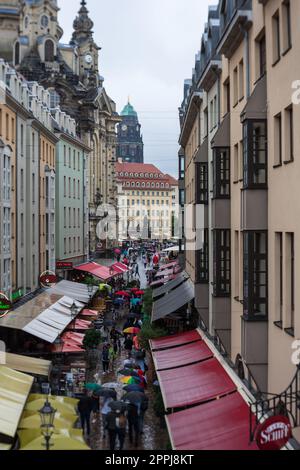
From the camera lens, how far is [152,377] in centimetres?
3158

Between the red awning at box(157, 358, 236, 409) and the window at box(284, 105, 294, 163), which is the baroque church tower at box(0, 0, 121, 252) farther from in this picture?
the window at box(284, 105, 294, 163)

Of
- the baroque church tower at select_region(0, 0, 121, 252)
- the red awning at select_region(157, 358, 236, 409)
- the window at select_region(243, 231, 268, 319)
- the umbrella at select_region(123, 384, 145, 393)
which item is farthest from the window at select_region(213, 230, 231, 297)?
the baroque church tower at select_region(0, 0, 121, 252)

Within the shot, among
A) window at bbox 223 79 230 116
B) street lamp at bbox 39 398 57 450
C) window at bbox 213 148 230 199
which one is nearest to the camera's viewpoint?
street lamp at bbox 39 398 57 450

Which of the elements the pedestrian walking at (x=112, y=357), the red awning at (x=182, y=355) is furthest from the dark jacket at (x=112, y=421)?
the pedestrian walking at (x=112, y=357)

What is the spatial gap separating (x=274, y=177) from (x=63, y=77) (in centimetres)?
5915

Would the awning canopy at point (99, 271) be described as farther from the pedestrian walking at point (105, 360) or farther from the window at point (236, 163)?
the window at point (236, 163)

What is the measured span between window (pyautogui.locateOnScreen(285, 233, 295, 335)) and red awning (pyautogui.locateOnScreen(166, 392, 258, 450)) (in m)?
2.36

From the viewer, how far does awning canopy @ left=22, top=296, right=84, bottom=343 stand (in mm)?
29531

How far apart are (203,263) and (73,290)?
68.1 feet

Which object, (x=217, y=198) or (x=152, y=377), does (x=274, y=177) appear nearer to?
(x=217, y=198)

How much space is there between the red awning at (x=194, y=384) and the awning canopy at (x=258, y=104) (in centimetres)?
709

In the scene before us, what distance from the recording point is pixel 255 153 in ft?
57.4

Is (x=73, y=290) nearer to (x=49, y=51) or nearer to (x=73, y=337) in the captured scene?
(x=73, y=337)

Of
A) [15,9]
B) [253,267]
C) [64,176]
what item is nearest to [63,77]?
[64,176]
